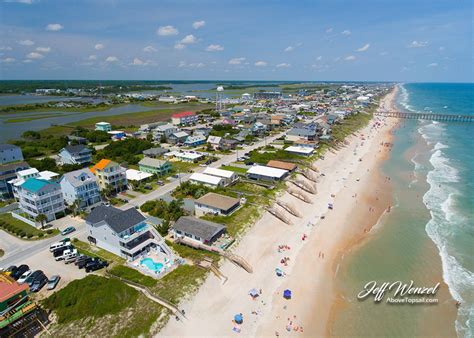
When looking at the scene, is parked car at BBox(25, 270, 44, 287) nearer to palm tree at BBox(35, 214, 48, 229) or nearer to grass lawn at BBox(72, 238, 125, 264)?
grass lawn at BBox(72, 238, 125, 264)

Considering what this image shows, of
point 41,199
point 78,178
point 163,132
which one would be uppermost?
point 78,178

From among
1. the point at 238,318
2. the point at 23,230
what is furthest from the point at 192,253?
the point at 23,230

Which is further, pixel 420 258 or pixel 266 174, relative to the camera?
pixel 266 174

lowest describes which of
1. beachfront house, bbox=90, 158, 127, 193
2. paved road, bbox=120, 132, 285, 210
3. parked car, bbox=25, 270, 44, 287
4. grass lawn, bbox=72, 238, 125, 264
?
grass lawn, bbox=72, 238, 125, 264

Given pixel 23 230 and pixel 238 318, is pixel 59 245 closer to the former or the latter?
pixel 23 230

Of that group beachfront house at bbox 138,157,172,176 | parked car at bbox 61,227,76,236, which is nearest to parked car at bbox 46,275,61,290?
parked car at bbox 61,227,76,236

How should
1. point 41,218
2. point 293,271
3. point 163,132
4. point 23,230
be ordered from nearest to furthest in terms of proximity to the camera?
point 293,271 < point 23,230 < point 41,218 < point 163,132
